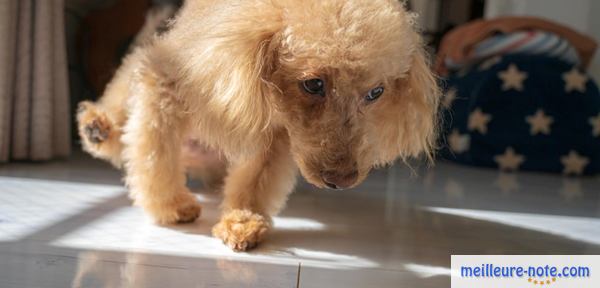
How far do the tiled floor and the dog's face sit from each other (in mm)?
190

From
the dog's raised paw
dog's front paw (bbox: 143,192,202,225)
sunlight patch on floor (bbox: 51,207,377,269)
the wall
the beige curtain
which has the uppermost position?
the wall

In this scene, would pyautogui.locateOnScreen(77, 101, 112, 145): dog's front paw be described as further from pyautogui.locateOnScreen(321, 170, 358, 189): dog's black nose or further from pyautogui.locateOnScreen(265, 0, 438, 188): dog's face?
pyautogui.locateOnScreen(321, 170, 358, 189): dog's black nose

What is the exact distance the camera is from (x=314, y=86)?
951 mm

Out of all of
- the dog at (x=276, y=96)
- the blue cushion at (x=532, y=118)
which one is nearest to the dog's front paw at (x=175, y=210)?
the dog at (x=276, y=96)

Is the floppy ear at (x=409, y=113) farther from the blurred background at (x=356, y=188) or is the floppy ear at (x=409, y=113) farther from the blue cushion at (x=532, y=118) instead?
the blue cushion at (x=532, y=118)

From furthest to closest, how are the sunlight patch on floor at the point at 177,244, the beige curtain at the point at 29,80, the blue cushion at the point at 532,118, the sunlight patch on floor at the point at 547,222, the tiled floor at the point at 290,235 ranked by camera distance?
the blue cushion at the point at 532,118
the beige curtain at the point at 29,80
the sunlight patch on floor at the point at 547,222
the sunlight patch on floor at the point at 177,244
the tiled floor at the point at 290,235

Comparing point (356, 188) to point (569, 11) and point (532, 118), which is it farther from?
point (569, 11)

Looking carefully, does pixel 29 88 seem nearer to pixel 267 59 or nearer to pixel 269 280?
pixel 267 59

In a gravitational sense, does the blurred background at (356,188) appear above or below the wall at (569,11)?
below

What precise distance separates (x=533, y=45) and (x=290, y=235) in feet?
6.28

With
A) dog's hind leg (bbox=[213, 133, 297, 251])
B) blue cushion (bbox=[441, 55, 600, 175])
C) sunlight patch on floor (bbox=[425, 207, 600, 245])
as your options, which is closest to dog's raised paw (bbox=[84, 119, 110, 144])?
dog's hind leg (bbox=[213, 133, 297, 251])

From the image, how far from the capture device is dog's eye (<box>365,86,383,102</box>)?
1.00 metres

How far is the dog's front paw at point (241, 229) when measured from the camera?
41.8 inches

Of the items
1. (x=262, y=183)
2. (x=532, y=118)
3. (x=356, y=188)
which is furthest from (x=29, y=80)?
(x=532, y=118)
